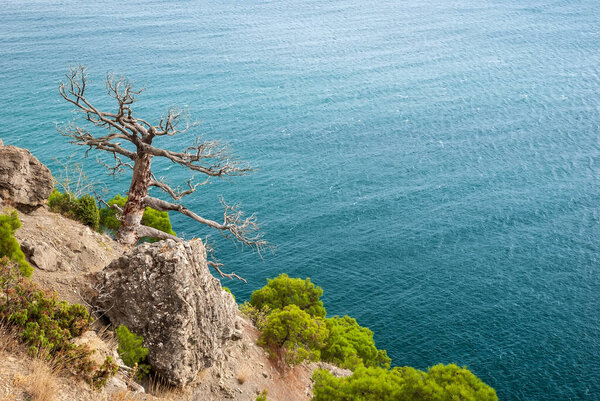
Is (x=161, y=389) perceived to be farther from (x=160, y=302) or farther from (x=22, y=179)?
(x=22, y=179)

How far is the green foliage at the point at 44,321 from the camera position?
2308 centimetres

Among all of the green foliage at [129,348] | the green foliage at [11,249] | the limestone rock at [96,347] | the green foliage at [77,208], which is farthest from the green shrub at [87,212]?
the limestone rock at [96,347]

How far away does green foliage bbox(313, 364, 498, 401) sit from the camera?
123 ft

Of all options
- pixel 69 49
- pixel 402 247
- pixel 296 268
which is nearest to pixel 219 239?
pixel 296 268

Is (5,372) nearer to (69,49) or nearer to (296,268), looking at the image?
(296,268)

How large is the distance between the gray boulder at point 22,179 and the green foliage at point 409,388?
24.9 metres

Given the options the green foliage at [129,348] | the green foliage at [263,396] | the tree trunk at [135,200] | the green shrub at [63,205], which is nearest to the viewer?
the green foliage at [129,348]

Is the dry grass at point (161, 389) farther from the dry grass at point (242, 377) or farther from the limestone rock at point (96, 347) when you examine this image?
the dry grass at point (242, 377)

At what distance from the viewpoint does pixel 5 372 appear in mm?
20703

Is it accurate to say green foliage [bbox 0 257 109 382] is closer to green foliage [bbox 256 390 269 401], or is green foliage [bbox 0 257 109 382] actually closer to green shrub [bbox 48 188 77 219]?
green foliage [bbox 256 390 269 401]

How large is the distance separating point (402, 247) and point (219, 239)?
30.4m

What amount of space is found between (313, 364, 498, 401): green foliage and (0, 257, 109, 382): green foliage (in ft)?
62.6

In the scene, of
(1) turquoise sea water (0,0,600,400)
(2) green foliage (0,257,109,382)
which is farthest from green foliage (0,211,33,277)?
(1) turquoise sea water (0,0,600,400)

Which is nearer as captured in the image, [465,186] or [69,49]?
[465,186]
